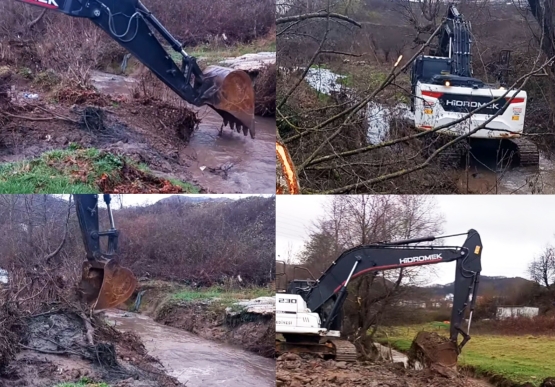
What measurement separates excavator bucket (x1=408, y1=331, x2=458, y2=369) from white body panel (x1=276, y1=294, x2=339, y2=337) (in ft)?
1.55

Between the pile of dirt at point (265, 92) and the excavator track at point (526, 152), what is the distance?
125cm

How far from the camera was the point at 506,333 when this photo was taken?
11.7 feet

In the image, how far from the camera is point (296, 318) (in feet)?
12.3

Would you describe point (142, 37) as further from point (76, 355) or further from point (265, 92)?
point (76, 355)

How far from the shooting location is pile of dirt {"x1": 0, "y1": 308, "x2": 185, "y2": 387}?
11.2 ft

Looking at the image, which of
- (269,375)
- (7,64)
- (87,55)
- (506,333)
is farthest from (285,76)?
(506,333)

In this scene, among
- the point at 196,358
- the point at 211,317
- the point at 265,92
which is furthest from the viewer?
the point at 211,317

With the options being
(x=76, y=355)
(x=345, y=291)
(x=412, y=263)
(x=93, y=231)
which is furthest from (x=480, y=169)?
(x=76, y=355)

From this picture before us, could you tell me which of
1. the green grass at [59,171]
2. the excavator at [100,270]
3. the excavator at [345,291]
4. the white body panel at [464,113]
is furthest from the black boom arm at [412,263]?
the green grass at [59,171]

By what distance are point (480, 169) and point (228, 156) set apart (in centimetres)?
131

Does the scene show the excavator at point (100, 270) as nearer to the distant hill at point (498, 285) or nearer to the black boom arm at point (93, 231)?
the black boom arm at point (93, 231)

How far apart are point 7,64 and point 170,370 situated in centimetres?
187

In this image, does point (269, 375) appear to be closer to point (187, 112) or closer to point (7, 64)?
point (187, 112)

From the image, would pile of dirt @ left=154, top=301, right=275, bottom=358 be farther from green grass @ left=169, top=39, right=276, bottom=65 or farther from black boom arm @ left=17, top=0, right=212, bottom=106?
green grass @ left=169, top=39, right=276, bottom=65
